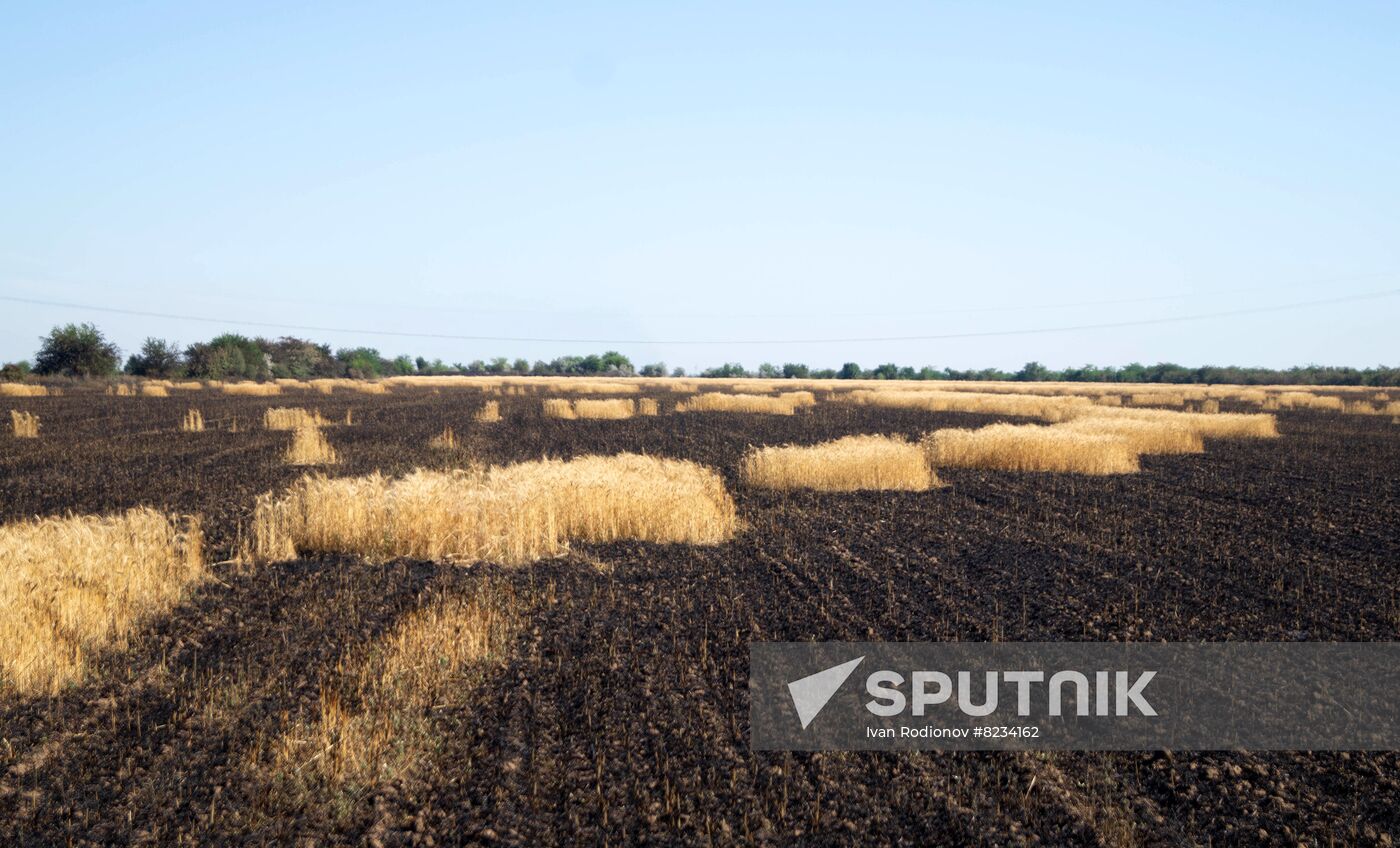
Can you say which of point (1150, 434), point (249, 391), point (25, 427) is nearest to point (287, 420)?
point (25, 427)

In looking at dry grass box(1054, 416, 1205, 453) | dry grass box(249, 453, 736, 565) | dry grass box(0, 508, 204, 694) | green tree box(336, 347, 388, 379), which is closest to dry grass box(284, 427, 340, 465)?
dry grass box(249, 453, 736, 565)

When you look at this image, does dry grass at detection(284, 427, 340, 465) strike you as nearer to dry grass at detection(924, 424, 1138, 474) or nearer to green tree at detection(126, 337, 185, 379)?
dry grass at detection(924, 424, 1138, 474)

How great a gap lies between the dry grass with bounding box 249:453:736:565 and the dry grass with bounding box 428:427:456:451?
814 centimetres

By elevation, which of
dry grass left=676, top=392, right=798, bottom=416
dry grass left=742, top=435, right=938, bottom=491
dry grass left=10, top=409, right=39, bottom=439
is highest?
dry grass left=10, top=409, right=39, bottom=439

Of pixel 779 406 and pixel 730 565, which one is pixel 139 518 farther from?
pixel 779 406

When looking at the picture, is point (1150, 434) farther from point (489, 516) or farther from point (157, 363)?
point (157, 363)

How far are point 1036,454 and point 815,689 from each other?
48.6 feet

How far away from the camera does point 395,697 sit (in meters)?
4.95

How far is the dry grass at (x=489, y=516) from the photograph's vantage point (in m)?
9.04

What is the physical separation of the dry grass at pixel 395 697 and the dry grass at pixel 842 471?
29.0 ft

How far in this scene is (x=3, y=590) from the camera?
6.11m

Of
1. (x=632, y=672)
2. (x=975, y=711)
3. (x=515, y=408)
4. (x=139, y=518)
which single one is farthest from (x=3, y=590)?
(x=515, y=408)

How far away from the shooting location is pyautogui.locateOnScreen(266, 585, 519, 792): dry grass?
13.5 feet

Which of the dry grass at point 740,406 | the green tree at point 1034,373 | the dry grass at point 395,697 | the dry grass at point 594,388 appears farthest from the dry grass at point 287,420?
the green tree at point 1034,373
